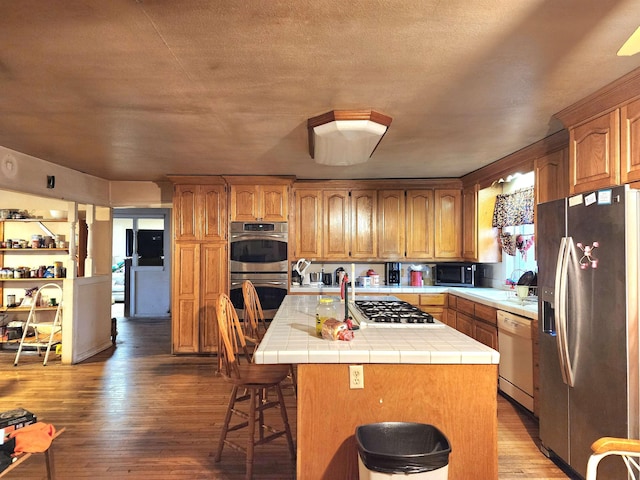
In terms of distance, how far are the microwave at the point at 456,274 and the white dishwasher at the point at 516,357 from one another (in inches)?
55.6

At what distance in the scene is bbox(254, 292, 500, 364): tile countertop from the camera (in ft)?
5.64

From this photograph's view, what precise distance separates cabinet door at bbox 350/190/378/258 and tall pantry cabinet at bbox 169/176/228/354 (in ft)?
5.27

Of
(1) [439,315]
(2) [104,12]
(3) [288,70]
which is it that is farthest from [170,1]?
(1) [439,315]

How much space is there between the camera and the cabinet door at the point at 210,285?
4.73 metres

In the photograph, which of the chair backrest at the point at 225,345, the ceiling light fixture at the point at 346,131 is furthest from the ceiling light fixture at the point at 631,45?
the chair backrest at the point at 225,345

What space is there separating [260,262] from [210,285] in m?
0.66

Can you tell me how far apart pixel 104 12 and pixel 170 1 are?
0.28m

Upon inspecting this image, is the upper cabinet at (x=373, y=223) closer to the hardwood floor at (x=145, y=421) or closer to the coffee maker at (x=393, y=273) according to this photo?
the coffee maker at (x=393, y=273)

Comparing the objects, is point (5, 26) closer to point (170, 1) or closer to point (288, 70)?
point (170, 1)

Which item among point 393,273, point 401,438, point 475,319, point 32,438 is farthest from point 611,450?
point 393,273

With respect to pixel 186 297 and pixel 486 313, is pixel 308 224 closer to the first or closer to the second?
pixel 186 297

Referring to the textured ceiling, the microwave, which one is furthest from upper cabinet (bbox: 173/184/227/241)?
the microwave

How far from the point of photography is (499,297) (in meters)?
3.81

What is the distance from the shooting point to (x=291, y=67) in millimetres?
1921
